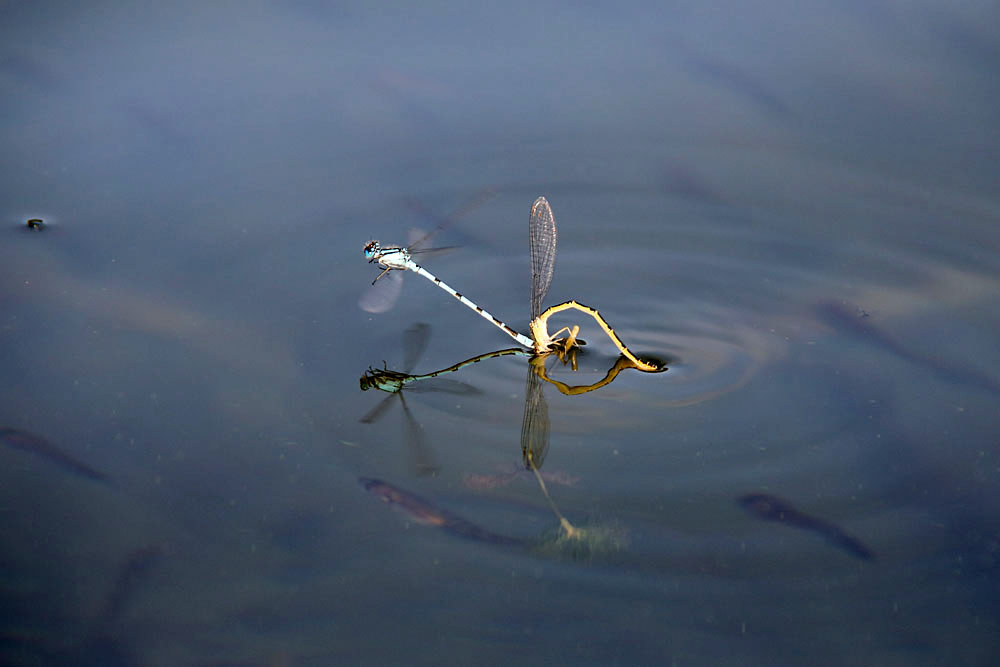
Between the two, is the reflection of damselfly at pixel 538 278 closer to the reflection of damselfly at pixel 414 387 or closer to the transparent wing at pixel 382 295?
the transparent wing at pixel 382 295

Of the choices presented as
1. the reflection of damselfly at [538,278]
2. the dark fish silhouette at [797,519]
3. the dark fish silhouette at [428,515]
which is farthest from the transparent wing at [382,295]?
the dark fish silhouette at [797,519]

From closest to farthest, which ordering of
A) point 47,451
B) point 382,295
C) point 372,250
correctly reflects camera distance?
point 47,451
point 382,295
point 372,250

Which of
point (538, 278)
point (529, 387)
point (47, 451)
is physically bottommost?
point (47, 451)

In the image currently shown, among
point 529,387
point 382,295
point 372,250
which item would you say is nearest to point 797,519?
point 529,387

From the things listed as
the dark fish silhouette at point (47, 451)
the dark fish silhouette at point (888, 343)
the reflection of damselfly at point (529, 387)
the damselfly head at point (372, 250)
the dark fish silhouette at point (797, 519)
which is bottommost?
the dark fish silhouette at point (47, 451)

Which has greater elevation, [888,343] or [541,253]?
[541,253]

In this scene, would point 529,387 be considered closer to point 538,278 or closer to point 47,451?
point 538,278

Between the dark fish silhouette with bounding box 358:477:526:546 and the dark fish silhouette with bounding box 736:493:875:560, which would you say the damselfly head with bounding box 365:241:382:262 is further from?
the dark fish silhouette with bounding box 736:493:875:560
